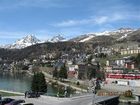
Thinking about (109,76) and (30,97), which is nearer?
(30,97)

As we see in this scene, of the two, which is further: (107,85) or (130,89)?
(107,85)

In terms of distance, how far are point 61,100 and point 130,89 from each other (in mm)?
51684

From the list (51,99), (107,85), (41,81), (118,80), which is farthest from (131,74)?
(51,99)

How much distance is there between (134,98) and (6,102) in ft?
190

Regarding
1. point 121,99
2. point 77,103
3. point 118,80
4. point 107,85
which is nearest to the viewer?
point 77,103

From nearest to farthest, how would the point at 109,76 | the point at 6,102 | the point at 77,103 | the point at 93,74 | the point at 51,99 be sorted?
1. the point at 6,102
2. the point at 77,103
3. the point at 51,99
4. the point at 109,76
5. the point at 93,74

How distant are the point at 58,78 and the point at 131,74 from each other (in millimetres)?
51745

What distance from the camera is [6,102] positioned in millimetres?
51812

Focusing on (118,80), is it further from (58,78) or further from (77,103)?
(77,103)

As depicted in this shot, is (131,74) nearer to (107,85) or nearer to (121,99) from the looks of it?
(107,85)

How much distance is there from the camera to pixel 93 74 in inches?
7156

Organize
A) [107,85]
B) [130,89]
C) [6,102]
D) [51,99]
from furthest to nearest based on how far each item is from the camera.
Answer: [107,85] < [130,89] < [51,99] < [6,102]

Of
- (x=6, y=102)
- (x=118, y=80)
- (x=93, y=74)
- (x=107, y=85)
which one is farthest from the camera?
(x=93, y=74)

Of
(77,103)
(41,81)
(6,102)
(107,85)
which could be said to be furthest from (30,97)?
(107,85)
